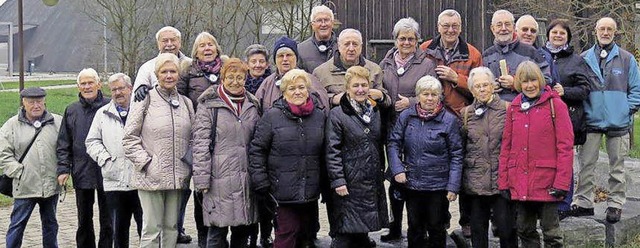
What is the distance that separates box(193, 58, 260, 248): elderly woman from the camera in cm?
649

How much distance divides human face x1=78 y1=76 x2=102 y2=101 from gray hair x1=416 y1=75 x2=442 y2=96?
2.89m

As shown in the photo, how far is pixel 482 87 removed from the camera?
6.64 m

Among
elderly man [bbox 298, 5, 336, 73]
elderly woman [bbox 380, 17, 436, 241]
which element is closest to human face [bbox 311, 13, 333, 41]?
elderly man [bbox 298, 5, 336, 73]

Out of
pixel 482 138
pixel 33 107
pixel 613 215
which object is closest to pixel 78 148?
pixel 33 107

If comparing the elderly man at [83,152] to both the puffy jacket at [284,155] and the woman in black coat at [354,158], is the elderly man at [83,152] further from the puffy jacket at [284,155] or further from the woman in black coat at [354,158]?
the woman in black coat at [354,158]

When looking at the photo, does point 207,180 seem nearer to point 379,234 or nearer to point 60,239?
point 379,234

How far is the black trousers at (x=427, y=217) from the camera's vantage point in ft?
22.2

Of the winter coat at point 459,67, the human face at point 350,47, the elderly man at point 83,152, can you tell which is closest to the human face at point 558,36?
the winter coat at point 459,67

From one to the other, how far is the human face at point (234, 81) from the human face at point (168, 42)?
91 centimetres

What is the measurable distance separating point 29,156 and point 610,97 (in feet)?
17.4

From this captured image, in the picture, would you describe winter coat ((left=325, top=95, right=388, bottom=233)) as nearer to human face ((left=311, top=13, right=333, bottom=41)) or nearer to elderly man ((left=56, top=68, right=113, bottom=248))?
human face ((left=311, top=13, right=333, bottom=41))

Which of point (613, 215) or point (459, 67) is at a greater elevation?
point (459, 67)

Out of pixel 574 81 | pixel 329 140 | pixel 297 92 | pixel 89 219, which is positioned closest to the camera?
pixel 297 92

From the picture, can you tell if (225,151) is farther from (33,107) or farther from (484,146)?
(33,107)
